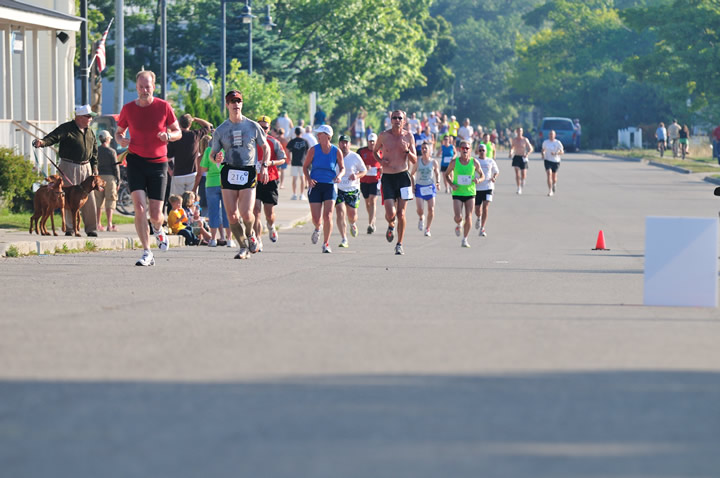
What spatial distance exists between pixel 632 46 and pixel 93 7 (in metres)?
50.6

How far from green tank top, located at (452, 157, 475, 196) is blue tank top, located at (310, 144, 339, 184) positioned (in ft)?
12.9

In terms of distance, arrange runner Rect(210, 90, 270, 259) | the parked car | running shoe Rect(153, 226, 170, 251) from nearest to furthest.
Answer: running shoe Rect(153, 226, 170, 251), runner Rect(210, 90, 270, 259), the parked car

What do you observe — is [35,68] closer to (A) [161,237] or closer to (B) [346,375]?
(A) [161,237]

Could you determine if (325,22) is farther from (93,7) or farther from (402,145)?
(402,145)

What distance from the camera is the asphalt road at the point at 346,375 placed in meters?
6.01

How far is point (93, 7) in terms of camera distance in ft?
195

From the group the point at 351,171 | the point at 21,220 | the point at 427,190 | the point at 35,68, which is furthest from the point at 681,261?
the point at 35,68

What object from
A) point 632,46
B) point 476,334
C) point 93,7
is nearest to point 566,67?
point 632,46

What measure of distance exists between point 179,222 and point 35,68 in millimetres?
5978

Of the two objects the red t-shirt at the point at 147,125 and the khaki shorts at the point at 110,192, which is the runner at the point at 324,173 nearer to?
the khaki shorts at the point at 110,192

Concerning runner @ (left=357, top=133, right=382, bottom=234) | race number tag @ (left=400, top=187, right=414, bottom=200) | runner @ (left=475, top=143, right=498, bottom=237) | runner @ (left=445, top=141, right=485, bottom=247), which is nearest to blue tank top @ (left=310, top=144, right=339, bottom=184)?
race number tag @ (left=400, top=187, right=414, bottom=200)

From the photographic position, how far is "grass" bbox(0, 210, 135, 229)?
2105 cm

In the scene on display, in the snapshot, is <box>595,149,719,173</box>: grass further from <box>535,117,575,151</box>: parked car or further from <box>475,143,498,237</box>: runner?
<box>475,143,498,237</box>: runner

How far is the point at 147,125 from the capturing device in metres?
15.5
